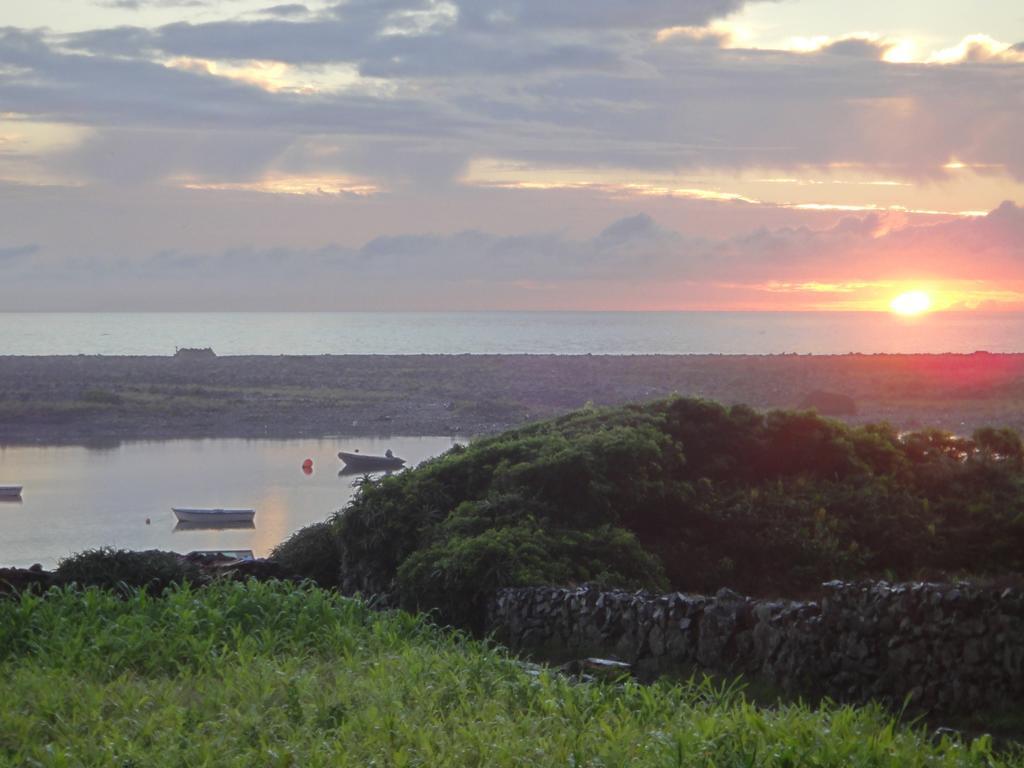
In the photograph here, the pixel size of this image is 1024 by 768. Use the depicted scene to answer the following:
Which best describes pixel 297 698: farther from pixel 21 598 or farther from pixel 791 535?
pixel 791 535

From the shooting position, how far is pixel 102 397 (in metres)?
53.8

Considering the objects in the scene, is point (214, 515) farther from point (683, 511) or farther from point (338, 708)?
point (338, 708)

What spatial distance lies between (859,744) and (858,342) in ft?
479

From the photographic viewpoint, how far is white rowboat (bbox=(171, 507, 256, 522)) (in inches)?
1106

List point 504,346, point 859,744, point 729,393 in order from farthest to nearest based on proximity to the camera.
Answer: point 504,346 < point 729,393 < point 859,744

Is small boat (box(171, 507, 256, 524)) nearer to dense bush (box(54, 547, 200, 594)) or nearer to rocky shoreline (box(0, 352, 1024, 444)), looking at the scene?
dense bush (box(54, 547, 200, 594))

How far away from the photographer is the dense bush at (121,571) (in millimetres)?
12523

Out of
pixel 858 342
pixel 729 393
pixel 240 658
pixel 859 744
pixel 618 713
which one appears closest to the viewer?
pixel 859 744

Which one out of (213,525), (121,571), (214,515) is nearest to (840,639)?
(121,571)

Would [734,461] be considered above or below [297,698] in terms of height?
above

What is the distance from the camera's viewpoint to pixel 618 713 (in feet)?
26.2

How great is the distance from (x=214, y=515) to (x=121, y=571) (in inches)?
619

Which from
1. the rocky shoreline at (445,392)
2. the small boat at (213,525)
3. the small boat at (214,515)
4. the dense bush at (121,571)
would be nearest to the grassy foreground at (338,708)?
the dense bush at (121,571)

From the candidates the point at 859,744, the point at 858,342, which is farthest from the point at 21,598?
the point at 858,342
